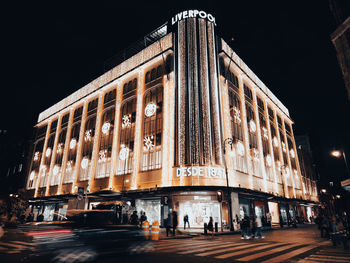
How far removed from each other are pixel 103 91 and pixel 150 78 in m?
13.3

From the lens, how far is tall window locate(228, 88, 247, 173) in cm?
3325

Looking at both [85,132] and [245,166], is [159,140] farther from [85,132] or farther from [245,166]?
→ [85,132]

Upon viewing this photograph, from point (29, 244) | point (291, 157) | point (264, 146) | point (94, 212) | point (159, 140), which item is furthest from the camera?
point (291, 157)

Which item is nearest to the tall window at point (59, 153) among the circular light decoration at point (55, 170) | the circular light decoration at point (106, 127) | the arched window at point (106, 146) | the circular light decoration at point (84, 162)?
the circular light decoration at point (55, 170)

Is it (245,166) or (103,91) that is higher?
(103,91)

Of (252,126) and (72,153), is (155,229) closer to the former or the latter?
(252,126)

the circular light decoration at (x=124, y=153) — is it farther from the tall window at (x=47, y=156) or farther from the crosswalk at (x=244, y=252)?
the tall window at (x=47, y=156)

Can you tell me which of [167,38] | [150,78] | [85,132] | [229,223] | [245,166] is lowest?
[229,223]

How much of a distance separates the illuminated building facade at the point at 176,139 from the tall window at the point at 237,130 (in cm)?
17

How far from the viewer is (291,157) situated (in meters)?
56.4

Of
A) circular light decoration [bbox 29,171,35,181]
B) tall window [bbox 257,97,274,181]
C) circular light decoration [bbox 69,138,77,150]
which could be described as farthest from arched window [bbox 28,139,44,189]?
tall window [bbox 257,97,274,181]

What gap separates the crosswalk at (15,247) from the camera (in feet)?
24.7

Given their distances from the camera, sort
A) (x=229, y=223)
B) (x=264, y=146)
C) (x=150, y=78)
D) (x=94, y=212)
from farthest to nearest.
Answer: (x=264, y=146) → (x=150, y=78) → (x=229, y=223) → (x=94, y=212)

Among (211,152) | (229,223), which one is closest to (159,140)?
(211,152)
